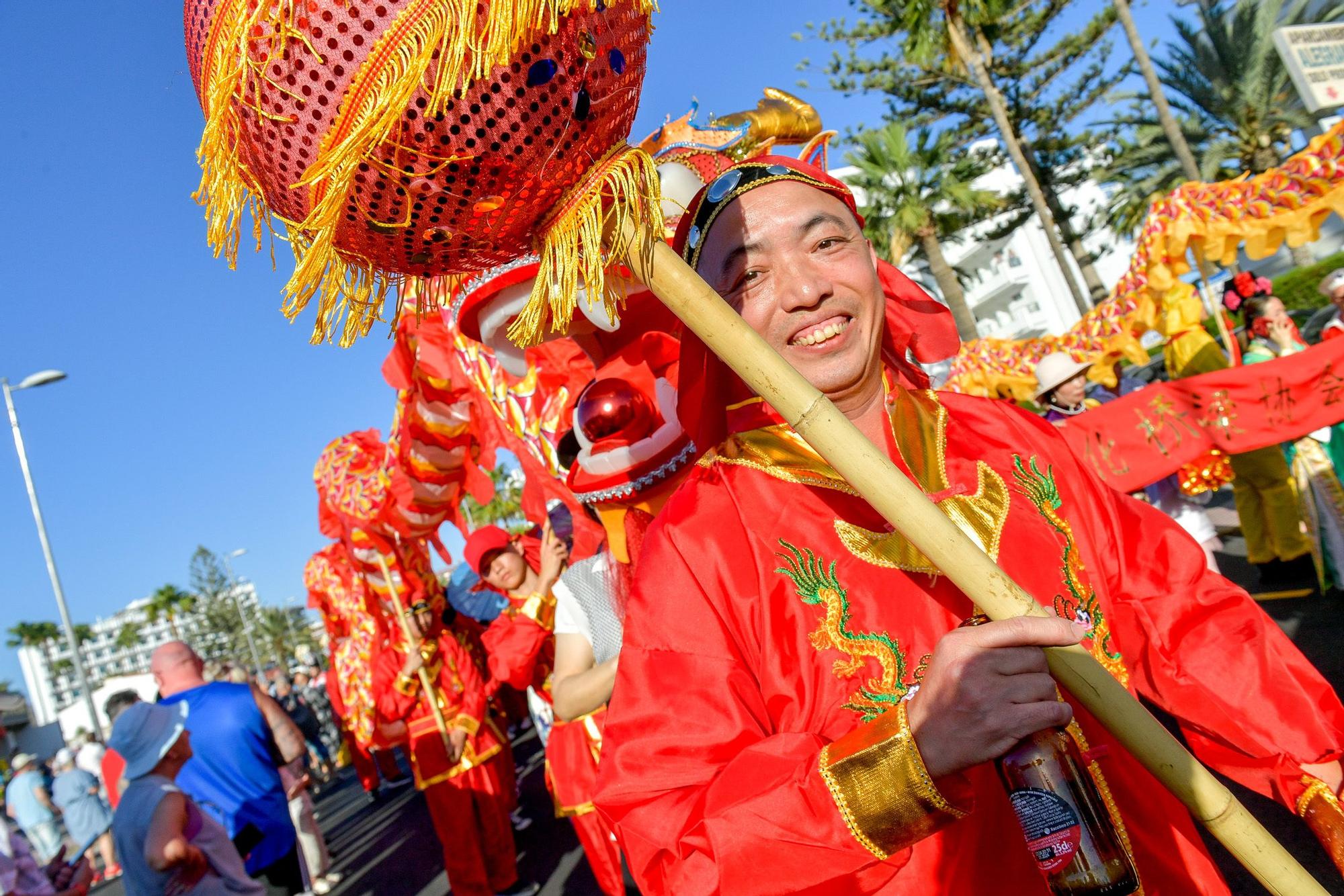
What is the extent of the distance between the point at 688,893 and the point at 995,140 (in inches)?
1006

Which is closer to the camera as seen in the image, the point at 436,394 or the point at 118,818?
the point at 118,818

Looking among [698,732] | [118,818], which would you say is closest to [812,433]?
[698,732]

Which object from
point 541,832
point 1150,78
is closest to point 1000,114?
point 1150,78

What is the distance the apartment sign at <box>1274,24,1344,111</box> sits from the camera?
9.91 metres

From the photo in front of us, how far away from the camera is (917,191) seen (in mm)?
22250

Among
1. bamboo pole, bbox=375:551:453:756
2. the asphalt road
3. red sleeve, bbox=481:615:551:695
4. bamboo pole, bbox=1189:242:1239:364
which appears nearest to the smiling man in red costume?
the asphalt road

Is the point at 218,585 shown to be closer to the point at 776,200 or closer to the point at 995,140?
the point at 995,140

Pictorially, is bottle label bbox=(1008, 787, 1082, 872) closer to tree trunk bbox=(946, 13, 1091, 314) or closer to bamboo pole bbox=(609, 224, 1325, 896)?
bamboo pole bbox=(609, 224, 1325, 896)

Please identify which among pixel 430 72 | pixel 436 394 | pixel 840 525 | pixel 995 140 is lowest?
pixel 840 525

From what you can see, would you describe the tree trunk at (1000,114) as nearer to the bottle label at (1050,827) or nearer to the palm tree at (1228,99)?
the palm tree at (1228,99)

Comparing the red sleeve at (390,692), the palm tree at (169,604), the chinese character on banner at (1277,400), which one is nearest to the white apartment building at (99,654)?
the palm tree at (169,604)

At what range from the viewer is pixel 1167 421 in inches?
220

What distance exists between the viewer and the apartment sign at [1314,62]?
991cm

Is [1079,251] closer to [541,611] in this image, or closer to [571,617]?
[541,611]
